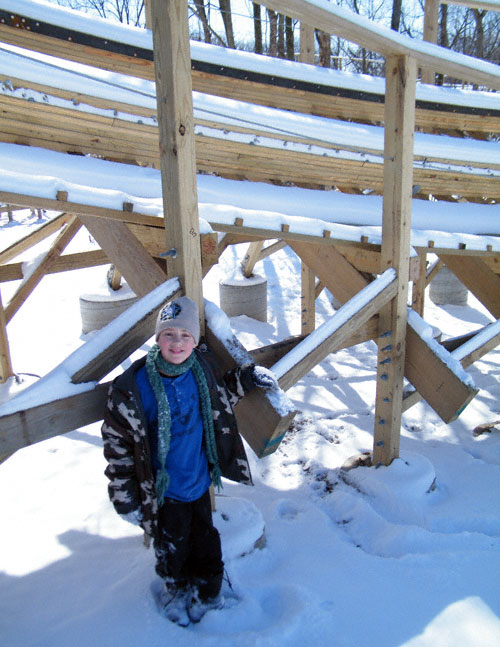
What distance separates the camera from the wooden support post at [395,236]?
9.15 feet

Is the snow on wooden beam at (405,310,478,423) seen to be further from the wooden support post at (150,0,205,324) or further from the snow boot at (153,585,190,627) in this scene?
the snow boot at (153,585,190,627)

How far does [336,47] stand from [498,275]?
1726 cm

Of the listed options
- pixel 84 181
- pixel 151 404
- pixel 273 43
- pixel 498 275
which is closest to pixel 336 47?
pixel 273 43

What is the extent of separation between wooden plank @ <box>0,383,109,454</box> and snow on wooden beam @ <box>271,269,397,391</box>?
85 centimetres

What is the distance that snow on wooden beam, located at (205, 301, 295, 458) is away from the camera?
1985 mm

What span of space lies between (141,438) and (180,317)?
468 millimetres

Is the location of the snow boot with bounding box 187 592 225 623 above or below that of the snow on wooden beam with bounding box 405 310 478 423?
below

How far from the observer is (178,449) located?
6.70ft

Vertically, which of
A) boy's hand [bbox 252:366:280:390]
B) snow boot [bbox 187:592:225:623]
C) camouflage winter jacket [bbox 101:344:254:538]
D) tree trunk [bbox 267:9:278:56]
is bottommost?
snow boot [bbox 187:592:225:623]

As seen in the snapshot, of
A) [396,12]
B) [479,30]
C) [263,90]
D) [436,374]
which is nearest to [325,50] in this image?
[396,12]

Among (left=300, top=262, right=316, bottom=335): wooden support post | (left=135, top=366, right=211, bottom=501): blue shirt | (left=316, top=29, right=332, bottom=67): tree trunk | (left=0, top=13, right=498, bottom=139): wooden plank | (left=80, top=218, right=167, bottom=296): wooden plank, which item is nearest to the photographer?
(left=135, top=366, right=211, bottom=501): blue shirt

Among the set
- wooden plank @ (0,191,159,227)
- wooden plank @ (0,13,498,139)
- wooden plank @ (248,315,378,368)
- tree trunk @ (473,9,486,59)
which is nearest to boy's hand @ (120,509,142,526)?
wooden plank @ (248,315,378,368)

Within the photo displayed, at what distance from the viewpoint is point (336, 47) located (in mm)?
18672

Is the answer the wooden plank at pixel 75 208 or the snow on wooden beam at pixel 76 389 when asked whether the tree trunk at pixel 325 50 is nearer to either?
the wooden plank at pixel 75 208
